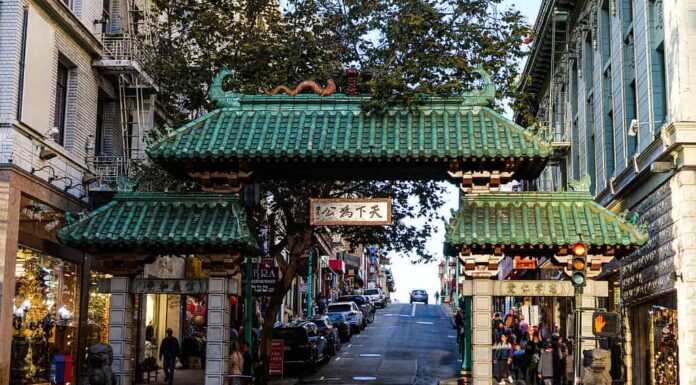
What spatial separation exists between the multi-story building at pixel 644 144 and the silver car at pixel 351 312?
20.1m

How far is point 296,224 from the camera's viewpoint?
2984 centimetres

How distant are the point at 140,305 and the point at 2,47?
12.7 metres

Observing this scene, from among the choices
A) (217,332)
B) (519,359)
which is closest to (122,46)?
(217,332)

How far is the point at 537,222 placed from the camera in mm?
19328

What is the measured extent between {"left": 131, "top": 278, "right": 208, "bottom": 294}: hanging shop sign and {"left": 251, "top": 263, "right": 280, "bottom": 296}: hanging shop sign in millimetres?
10953

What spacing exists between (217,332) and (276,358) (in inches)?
499

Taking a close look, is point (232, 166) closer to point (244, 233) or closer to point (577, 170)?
point (244, 233)

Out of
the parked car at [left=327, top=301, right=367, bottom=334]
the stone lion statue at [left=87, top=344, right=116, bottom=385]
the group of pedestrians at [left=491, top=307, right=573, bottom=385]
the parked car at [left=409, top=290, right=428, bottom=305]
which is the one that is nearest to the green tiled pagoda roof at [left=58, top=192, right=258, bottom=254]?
the stone lion statue at [left=87, top=344, right=116, bottom=385]

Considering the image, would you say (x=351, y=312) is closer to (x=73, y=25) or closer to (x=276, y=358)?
(x=276, y=358)

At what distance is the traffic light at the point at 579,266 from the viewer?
18.0 metres

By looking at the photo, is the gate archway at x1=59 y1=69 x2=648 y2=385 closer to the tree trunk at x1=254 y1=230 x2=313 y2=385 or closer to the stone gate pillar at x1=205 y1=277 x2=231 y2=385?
the stone gate pillar at x1=205 y1=277 x2=231 y2=385

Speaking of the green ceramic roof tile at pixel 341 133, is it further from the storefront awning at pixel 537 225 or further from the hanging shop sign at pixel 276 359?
the hanging shop sign at pixel 276 359

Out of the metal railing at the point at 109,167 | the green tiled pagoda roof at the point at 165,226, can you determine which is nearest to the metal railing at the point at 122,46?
the metal railing at the point at 109,167

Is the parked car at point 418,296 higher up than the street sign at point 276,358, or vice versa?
the parked car at point 418,296
